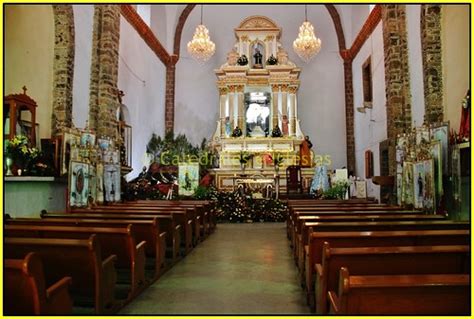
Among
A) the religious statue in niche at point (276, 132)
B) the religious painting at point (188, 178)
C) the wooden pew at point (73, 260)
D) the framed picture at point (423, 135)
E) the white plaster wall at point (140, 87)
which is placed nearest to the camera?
the wooden pew at point (73, 260)

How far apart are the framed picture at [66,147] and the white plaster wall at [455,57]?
7.61 meters

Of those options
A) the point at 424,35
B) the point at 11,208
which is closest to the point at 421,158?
the point at 424,35

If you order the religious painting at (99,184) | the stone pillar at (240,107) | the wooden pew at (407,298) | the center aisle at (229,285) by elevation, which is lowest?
the center aisle at (229,285)

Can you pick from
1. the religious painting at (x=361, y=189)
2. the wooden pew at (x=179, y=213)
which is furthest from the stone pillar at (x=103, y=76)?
the religious painting at (x=361, y=189)

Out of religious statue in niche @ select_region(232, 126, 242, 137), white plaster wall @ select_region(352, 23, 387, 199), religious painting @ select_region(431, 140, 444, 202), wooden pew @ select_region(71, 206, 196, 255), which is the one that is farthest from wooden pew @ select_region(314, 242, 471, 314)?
religious statue in niche @ select_region(232, 126, 242, 137)

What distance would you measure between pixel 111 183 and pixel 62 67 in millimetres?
2857

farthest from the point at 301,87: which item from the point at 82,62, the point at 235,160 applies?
the point at 82,62

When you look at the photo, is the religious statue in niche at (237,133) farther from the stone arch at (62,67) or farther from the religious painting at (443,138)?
the religious painting at (443,138)

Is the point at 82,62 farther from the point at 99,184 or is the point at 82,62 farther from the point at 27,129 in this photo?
the point at 99,184

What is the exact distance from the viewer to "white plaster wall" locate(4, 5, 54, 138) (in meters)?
8.69

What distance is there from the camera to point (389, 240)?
3.56 m

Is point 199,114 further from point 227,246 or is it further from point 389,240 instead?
point 389,240

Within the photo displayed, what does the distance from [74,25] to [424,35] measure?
8034 millimetres

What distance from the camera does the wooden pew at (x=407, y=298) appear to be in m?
2.11
